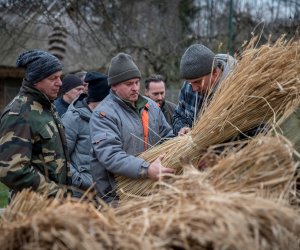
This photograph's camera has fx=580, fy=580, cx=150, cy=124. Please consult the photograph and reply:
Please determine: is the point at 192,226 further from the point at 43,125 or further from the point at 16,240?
the point at 43,125

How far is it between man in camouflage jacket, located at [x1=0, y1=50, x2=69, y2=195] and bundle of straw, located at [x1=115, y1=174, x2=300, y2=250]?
3.61 feet

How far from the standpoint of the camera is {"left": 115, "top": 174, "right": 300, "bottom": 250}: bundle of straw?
5.94 ft

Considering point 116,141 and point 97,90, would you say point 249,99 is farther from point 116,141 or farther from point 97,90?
point 97,90

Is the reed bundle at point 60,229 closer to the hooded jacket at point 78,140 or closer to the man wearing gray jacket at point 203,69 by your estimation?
the man wearing gray jacket at point 203,69

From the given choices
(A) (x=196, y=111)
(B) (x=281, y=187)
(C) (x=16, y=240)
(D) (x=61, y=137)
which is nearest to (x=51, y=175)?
(D) (x=61, y=137)

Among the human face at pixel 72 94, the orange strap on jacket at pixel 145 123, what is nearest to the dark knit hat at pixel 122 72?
the orange strap on jacket at pixel 145 123

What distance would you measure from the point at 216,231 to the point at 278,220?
9.4 inches

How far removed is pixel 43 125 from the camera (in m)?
3.14

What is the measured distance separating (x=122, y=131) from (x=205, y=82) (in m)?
0.57

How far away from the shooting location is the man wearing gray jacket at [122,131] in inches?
124

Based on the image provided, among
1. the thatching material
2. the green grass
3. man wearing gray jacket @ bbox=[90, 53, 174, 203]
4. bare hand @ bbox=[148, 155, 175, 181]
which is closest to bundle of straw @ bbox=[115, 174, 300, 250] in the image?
the thatching material

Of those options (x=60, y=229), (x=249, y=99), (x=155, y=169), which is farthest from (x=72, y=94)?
(x=60, y=229)

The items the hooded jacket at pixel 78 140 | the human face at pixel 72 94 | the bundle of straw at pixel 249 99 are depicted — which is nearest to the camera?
the bundle of straw at pixel 249 99

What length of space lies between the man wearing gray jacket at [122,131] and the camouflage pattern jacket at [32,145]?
0.70ft
